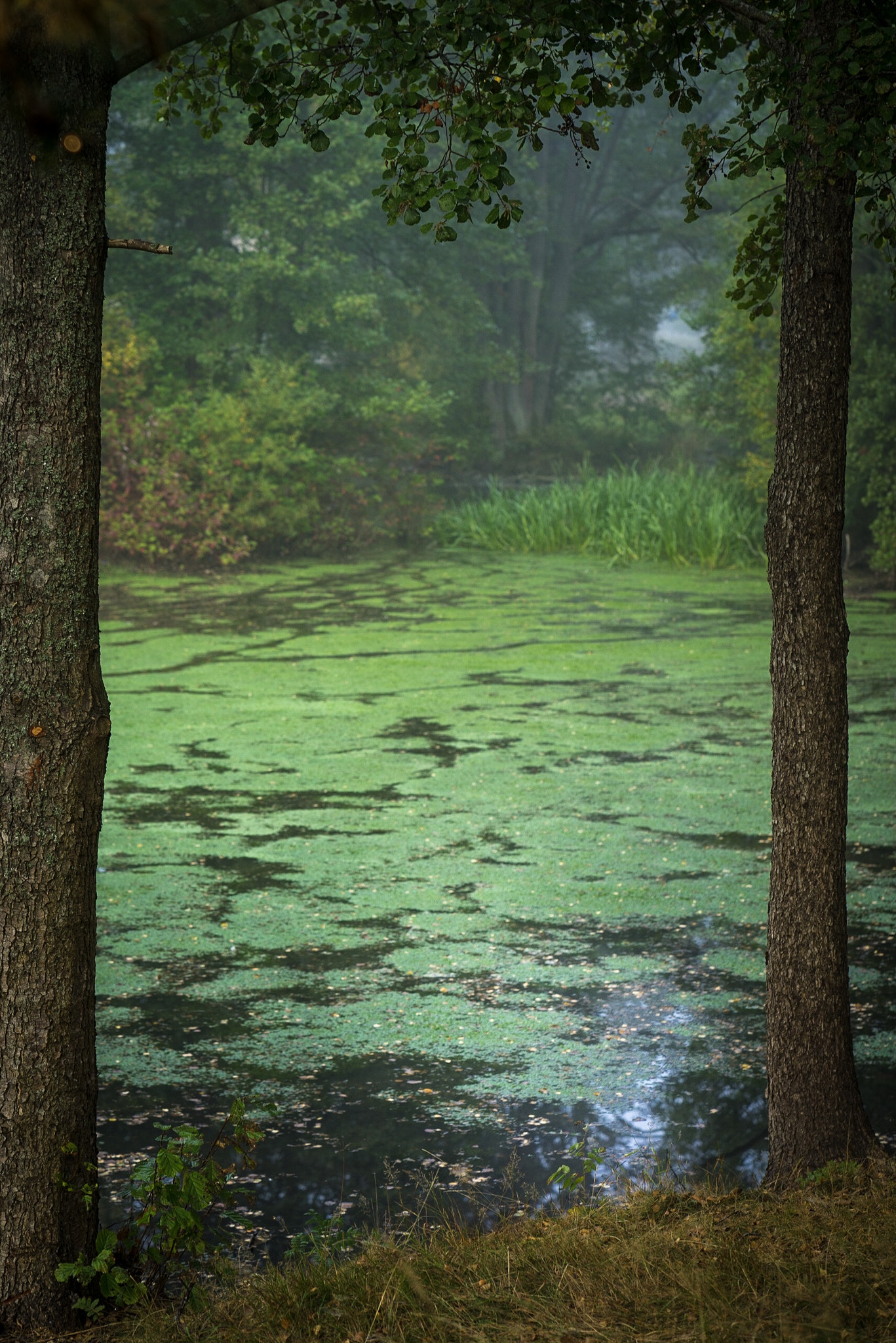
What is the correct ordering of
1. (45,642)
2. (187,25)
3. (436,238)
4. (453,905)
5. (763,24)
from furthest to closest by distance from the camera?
(453,905) → (763,24) → (436,238) → (187,25) → (45,642)

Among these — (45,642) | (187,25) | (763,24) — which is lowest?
(45,642)

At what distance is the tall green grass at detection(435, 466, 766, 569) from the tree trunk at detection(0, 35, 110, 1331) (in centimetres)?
1333

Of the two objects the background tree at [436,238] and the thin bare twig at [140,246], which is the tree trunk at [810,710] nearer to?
the background tree at [436,238]

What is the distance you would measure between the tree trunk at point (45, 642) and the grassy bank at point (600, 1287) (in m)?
0.28

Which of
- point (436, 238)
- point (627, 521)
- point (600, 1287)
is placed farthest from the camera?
point (627, 521)

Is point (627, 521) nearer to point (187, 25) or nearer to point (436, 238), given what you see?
point (436, 238)

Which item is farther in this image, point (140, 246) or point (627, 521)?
point (627, 521)

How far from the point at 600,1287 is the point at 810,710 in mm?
1216

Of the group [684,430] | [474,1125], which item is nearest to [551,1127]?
[474,1125]

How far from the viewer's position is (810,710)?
2.78m

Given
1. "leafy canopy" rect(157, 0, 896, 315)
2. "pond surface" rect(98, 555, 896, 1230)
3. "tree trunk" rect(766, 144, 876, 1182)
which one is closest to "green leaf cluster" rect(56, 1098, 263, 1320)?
"pond surface" rect(98, 555, 896, 1230)

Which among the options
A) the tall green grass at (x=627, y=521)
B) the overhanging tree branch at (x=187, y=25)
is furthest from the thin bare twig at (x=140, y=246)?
the tall green grass at (x=627, y=521)

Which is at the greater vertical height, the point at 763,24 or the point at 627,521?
the point at 763,24

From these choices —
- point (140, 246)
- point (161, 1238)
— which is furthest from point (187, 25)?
point (161, 1238)
